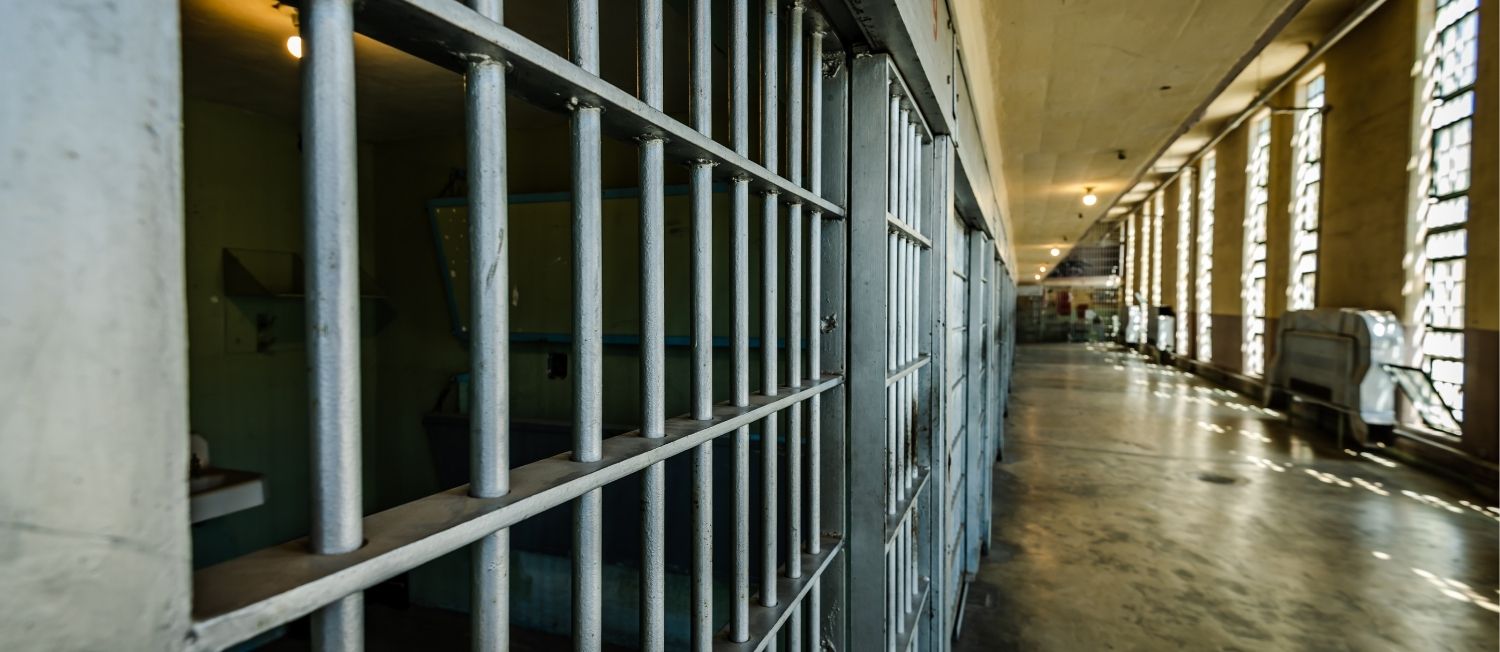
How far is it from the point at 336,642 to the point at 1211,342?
14.9 m

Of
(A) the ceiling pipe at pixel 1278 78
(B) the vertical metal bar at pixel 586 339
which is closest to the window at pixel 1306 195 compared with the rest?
(A) the ceiling pipe at pixel 1278 78

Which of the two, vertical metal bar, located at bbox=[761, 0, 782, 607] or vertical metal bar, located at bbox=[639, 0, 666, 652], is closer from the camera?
vertical metal bar, located at bbox=[639, 0, 666, 652]

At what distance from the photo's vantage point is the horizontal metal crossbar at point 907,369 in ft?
5.60

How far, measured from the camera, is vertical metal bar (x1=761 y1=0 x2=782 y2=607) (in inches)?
47.1

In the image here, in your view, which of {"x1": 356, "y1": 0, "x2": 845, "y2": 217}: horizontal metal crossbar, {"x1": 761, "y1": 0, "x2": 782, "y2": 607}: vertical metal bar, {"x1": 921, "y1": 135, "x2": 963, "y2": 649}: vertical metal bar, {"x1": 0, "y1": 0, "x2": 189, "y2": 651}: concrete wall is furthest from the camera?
{"x1": 921, "y1": 135, "x2": 963, "y2": 649}: vertical metal bar

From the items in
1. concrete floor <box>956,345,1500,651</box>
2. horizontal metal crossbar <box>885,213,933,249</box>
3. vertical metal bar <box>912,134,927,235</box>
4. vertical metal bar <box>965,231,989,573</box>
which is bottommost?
concrete floor <box>956,345,1500,651</box>

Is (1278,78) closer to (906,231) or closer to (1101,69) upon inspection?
(1101,69)

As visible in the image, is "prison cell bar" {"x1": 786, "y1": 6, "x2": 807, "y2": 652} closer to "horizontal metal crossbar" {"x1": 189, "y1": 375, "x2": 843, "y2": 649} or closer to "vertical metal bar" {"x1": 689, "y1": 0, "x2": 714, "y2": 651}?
"vertical metal bar" {"x1": 689, "y1": 0, "x2": 714, "y2": 651}

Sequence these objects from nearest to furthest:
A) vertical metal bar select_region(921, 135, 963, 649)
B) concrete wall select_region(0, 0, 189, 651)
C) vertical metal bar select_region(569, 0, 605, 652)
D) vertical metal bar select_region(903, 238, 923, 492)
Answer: concrete wall select_region(0, 0, 189, 651) → vertical metal bar select_region(569, 0, 605, 652) → vertical metal bar select_region(903, 238, 923, 492) → vertical metal bar select_region(921, 135, 963, 649)

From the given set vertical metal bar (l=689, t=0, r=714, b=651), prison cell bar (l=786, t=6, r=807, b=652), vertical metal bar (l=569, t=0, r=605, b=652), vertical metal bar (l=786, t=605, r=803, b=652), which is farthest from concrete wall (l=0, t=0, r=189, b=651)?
vertical metal bar (l=786, t=605, r=803, b=652)

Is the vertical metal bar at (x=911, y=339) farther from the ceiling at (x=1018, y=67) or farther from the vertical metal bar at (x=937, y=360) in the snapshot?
the ceiling at (x=1018, y=67)

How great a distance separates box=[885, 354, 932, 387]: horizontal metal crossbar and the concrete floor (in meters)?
1.59

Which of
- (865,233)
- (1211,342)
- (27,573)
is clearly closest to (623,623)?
(865,233)

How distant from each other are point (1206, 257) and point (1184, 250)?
1296 millimetres
